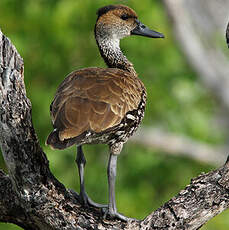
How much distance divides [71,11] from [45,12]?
1.86ft

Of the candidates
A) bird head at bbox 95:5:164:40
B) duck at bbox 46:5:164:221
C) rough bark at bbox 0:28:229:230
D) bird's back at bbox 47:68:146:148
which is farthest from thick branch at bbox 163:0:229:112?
rough bark at bbox 0:28:229:230

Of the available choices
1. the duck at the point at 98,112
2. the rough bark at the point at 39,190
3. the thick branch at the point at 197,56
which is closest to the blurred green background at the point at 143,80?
the thick branch at the point at 197,56

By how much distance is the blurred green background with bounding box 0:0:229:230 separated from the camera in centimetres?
1214

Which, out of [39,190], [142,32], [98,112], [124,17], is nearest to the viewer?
[39,190]

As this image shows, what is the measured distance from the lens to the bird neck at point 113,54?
7262 millimetres

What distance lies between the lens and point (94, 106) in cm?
570

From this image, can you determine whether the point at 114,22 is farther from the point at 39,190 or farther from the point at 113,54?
the point at 39,190

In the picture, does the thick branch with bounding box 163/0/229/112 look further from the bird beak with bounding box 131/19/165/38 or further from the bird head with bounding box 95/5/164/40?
the bird head with bounding box 95/5/164/40

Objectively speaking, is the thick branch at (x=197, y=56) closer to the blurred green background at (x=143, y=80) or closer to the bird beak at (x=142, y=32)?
the blurred green background at (x=143, y=80)

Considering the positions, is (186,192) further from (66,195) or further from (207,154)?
(207,154)

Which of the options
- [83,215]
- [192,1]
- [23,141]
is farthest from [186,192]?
[192,1]

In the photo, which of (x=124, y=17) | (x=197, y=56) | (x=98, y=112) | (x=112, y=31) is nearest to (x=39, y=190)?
(x=98, y=112)

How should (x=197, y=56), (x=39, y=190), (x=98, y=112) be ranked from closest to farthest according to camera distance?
(x=39, y=190)
(x=98, y=112)
(x=197, y=56)

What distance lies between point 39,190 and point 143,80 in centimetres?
881
